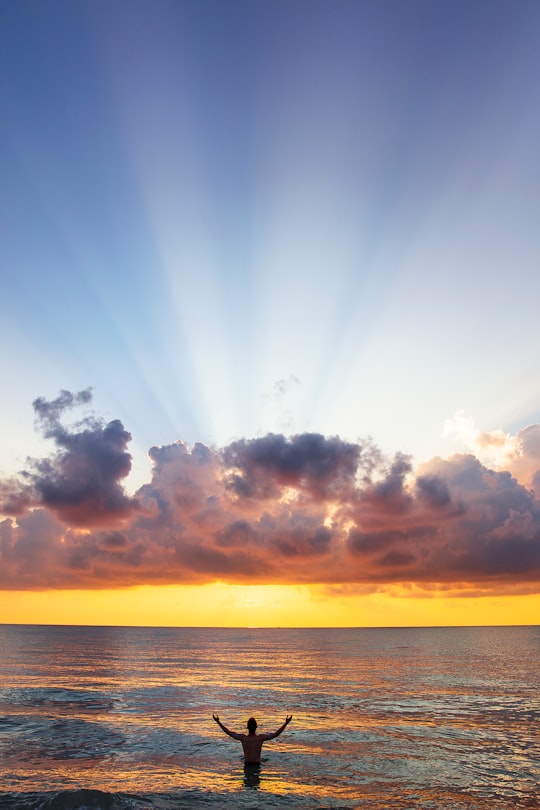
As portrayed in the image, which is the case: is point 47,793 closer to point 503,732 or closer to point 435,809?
point 435,809

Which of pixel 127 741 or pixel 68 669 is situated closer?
pixel 127 741

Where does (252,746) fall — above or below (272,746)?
above

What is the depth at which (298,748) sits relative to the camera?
38344 mm

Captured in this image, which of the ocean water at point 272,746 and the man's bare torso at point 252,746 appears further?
the man's bare torso at point 252,746

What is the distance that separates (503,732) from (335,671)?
6310 centimetres

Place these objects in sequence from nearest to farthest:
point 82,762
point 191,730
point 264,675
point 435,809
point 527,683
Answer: point 435,809, point 82,762, point 191,730, point 527,683, point 264,675

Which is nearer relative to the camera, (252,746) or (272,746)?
(252,746)

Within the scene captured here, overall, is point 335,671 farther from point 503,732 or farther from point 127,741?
point 127,741

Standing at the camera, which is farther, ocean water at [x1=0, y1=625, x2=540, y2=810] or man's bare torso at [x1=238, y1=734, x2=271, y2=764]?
man's bare torso at [x1=238, y1=734, x2=271, y2=764]

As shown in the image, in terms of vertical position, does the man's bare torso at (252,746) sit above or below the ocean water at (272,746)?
above

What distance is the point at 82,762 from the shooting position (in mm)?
33938

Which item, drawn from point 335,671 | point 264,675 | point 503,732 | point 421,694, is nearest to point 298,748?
point 503,732

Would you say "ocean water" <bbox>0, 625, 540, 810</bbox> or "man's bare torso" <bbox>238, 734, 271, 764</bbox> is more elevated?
"man's bare torso" <bbox>238, 734, 271, 764</bbox>

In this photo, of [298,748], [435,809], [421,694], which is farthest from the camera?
[421,694]
